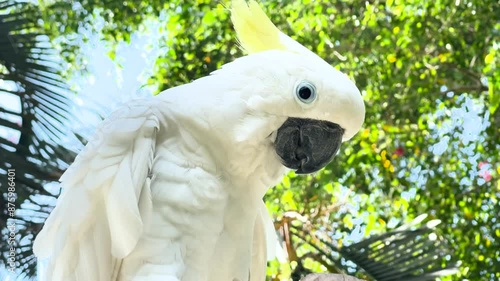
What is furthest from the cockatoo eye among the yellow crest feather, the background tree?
the background tree

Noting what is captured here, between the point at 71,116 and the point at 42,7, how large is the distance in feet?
3.89

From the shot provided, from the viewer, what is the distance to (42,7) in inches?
117

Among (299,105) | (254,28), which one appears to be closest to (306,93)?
(299,105)

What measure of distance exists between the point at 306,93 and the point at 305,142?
0.12m

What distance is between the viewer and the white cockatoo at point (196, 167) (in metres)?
1.48

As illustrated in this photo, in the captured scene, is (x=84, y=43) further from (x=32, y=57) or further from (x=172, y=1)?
(x=32, y=57)

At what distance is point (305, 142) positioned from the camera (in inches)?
63.2

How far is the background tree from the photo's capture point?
3.70m

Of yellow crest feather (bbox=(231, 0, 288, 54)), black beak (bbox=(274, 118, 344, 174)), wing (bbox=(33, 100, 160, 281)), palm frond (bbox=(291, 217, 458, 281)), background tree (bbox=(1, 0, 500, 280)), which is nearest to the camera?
wing (bbox=(33, 100, 160, 281))

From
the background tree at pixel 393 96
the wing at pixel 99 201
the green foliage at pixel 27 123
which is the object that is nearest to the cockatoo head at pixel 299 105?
the wing at pixel 99 201

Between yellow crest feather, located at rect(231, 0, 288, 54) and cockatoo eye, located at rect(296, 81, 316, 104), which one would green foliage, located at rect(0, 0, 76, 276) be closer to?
yellow crest feather, located at rect(231, 0, 288, 54)

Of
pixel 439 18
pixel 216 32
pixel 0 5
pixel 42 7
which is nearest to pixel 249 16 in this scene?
pixel 0 5

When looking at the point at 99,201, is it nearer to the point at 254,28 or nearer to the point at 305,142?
the point at 305,142

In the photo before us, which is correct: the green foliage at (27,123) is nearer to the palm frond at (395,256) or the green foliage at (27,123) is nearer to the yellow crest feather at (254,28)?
the yellow crest feather at (254,28)
